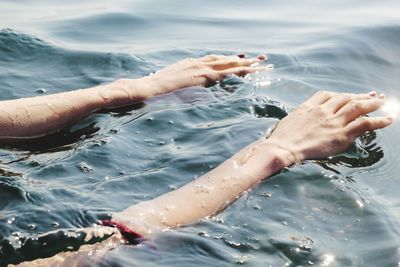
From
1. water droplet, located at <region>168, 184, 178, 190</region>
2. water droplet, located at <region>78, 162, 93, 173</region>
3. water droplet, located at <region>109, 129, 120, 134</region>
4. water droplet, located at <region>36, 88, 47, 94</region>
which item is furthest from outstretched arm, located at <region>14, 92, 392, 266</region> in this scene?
water droplet, located at <region>36, 88, 47, 94</region>

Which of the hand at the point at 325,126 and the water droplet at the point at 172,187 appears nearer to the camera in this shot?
the water droplet at the point at 172,187

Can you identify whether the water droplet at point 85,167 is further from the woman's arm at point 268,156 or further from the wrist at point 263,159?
the wrist at point 263,159

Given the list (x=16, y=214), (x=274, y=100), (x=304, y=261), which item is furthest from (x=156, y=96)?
(x=304, y=261)

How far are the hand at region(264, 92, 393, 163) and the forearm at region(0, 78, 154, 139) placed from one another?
1027 millimetres

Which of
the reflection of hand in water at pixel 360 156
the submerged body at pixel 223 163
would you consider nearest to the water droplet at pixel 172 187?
the submerged body at pixel 223 163

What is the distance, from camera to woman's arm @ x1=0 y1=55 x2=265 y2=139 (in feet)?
12.8

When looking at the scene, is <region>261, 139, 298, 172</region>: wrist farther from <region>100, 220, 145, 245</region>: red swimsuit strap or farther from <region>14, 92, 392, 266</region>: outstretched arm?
<region>100, 220, 145, 245</region>: red swimsuit strap

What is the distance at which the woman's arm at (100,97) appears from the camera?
3889mm

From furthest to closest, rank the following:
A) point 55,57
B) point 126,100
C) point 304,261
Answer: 1. point 55,57
2. point 126,100
3. point 304,261

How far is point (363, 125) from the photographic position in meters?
3.83

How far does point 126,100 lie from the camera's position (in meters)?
4.40

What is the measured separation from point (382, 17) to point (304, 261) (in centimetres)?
446

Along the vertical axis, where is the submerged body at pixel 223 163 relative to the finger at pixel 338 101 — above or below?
below

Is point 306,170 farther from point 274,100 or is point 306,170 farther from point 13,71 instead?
point 13,71
